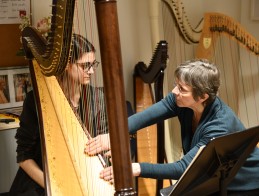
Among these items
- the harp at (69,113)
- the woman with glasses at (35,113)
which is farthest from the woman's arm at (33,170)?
the harp at (69,113)

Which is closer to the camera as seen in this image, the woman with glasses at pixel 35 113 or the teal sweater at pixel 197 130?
the teal sweater at pixel 197 130

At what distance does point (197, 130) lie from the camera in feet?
5.22

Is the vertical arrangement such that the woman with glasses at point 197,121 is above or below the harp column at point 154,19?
below

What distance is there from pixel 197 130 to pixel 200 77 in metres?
0.22

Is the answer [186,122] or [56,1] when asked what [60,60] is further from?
[186,122]

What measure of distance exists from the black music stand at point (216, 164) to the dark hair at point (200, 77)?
32cm

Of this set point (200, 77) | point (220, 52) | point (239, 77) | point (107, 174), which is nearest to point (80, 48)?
point (200, 77)

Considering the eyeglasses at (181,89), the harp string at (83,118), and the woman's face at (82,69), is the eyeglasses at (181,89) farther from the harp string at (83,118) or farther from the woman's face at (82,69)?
the woman's face at (82,69)

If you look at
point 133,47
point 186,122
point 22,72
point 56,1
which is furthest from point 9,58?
point 56,1

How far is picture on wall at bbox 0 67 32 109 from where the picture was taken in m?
2.52

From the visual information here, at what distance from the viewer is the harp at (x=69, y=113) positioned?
80 centimetres

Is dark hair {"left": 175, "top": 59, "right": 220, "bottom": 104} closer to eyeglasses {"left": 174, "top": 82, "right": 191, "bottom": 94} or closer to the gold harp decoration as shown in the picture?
eyeglasses {"left": 174, "top": 82, "right": 191, "bottom": 94}

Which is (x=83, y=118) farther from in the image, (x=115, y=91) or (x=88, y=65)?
(x=115, y=91)

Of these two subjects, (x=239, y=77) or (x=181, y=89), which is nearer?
(x=181, y=89)
